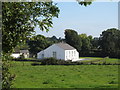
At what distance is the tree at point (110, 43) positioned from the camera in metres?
76.3

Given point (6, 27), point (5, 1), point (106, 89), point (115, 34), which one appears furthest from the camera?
point (115, 34)

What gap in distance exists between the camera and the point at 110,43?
7956 cm

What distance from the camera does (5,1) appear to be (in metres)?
5.18

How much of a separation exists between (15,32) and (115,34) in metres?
81.5

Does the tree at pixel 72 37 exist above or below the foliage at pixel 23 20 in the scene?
above

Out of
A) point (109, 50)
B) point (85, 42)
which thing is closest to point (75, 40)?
point (85, 42)

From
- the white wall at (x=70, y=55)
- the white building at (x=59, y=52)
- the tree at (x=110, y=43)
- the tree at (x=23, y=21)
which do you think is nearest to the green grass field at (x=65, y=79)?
the tree at (x=23, y=21)

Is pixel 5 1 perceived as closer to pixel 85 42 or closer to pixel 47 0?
pixel 47 0

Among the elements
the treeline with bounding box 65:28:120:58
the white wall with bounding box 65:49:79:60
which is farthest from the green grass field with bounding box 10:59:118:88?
the treeline with bounding box 65:28:120:58

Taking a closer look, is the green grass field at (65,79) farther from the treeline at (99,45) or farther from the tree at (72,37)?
the tree at (72,37)

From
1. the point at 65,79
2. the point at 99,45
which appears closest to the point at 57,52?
the point at 99,45

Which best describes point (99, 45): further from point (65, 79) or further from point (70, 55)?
point (65, 79)

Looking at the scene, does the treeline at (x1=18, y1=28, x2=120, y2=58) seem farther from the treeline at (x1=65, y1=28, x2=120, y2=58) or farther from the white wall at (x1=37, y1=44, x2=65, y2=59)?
the white wall at (x1=37, y1=44, x2=65, y2=59)

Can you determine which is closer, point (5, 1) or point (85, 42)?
point (5, 1)
